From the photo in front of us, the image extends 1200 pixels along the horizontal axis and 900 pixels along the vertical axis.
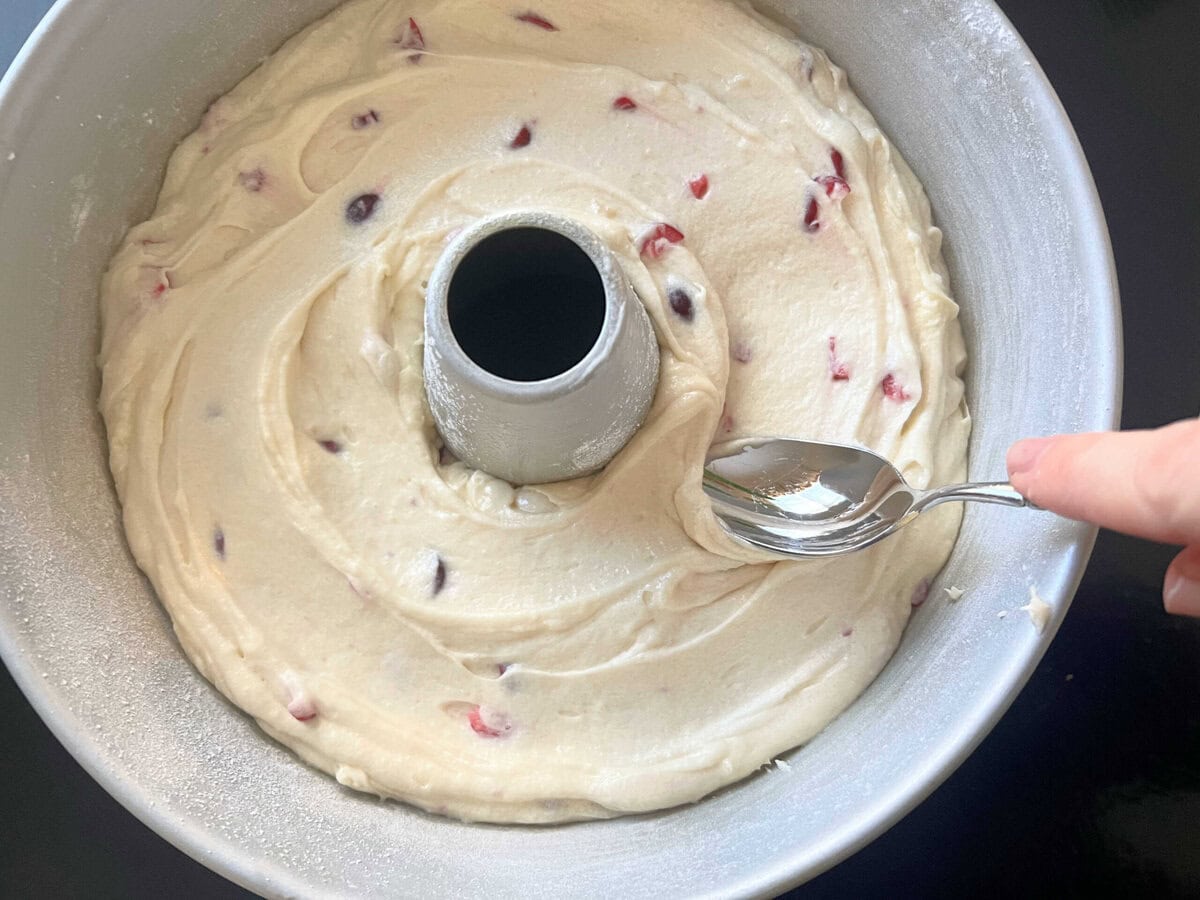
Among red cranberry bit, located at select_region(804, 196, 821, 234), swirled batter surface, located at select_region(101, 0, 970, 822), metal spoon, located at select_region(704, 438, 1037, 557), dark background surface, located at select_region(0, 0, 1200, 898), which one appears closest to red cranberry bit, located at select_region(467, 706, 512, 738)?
swirled batter surface, located at select_region(101, 0, 970, 822)

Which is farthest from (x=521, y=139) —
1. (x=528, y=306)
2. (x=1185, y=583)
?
(x=1185, y=583)

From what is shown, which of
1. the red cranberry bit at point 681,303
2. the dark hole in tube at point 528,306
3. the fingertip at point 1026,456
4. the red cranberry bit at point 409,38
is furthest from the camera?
the red cranberry bit at point 409,38

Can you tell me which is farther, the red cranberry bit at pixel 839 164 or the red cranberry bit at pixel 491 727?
the red cranberry bit at pixel 839 164

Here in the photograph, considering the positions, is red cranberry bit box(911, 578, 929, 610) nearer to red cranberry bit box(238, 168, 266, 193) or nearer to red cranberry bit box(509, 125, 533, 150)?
red cranberry bit box(509, 125, 533, 150)

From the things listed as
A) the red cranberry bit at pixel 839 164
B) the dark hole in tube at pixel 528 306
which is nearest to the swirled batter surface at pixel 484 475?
the red cranberry bit at pixel 839 164

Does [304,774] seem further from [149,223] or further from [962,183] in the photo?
[962,183]

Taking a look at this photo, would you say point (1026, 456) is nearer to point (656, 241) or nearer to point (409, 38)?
point (656, 241)

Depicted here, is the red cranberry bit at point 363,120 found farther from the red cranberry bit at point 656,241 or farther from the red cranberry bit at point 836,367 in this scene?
the red cranberry bit at point 836,367

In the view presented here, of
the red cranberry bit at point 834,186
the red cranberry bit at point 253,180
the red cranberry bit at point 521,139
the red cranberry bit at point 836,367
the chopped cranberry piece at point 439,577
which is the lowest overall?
the chopped cranberry piece at point 439,577
